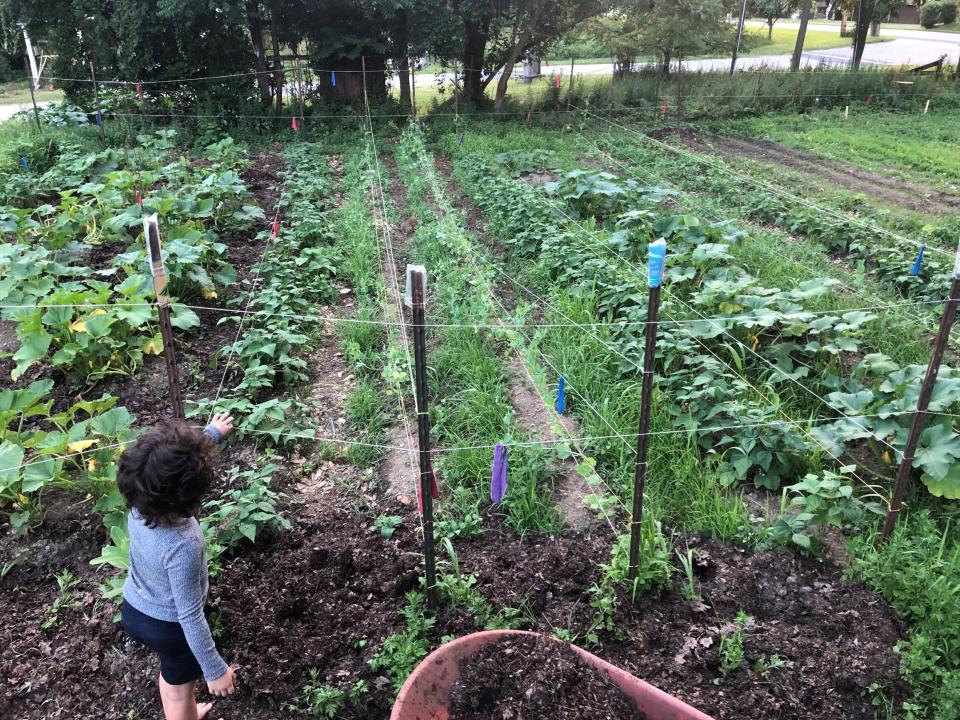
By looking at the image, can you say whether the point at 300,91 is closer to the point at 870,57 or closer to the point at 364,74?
the point at 364,74

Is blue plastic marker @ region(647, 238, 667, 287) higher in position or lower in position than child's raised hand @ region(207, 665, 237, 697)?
higher

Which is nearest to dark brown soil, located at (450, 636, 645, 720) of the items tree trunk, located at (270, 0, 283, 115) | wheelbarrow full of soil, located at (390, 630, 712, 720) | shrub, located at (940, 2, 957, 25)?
wheelbarrow full of soil, located at (390, 630, 712, 720)

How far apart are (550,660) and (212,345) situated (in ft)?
12.2

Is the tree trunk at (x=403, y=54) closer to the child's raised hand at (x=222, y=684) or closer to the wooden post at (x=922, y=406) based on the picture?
the wooden post at (x=922, y=406)

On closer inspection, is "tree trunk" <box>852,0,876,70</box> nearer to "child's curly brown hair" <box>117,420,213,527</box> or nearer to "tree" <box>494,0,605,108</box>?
"tree" <box>494,0,605,108</box>

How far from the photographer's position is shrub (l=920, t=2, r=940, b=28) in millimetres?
38562

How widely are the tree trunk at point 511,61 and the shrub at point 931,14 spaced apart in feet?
111

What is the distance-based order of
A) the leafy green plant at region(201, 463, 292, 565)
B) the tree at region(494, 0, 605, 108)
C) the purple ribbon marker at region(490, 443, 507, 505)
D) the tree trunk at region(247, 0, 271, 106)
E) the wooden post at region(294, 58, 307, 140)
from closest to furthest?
the purple ribbon marker at region(490, 443, 507, 505)
the leafy green plant at region(201, 463, 292, 565)
the wooden post at region(294, 58, 307, 140)
the tree trunk at region(247, 0, 271, 106)
the tree at region(494, 0, 605, 108)

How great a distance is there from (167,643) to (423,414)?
1139 mm

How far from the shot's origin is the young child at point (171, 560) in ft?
7.18

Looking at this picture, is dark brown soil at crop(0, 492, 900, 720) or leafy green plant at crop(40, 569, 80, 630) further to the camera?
leafy green plant at crop(40, 569, 80, 630)

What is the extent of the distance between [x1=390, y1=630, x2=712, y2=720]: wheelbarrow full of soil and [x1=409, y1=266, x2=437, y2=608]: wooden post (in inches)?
16.9

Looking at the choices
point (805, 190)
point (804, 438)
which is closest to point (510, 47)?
point (805, 190)

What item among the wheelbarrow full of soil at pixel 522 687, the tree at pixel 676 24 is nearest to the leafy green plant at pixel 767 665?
the wheelbarrow full of soil at pixel 522 687
